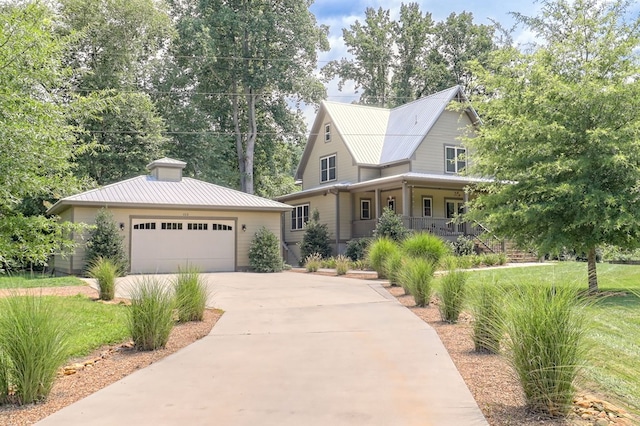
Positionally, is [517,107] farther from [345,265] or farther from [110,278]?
[110,278]

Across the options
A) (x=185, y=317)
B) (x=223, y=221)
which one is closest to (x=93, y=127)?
(x=223, y=221)

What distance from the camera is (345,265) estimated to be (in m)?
18.7

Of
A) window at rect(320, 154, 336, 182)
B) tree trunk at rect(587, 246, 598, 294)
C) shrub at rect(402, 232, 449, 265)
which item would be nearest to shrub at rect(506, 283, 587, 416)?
tree trunk at rect(587, 246, 598, 294)

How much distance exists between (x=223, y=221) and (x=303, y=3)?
19.0m

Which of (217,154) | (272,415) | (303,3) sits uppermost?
(303,3)

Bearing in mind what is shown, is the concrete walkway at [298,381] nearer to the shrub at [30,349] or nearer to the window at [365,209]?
the shrub at [30,349]

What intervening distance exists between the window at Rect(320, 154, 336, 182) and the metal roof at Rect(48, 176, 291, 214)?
6.80 m

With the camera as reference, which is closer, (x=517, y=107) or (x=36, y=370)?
(x=36, y=370)

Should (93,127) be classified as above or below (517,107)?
above

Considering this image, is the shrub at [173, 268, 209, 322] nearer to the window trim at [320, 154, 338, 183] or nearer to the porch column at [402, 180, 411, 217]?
the porch column at [402, 180, 411, 217]

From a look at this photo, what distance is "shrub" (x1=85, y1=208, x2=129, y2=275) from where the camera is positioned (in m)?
18.3

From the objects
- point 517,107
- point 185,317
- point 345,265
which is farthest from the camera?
point 345,265

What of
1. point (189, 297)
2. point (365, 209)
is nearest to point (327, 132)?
point (365, 209)

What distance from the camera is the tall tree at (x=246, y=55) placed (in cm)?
3250
